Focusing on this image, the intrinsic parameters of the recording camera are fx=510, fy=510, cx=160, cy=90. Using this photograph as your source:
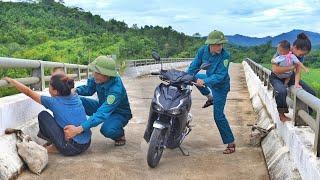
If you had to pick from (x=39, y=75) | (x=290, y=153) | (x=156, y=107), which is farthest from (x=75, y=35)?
(x=290, y=153)

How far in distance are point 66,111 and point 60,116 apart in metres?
0.09

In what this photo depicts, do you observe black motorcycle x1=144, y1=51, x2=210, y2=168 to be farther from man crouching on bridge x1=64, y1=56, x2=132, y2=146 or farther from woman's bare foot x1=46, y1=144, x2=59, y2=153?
woman's bare foot x1=46, y1=144, x2=59, y2=153

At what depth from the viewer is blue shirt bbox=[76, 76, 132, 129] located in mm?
6182

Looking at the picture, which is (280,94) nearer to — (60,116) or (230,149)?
(230,149)

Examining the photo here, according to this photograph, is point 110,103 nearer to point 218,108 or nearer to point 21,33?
point 218,108

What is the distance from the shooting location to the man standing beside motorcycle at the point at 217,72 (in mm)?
6430

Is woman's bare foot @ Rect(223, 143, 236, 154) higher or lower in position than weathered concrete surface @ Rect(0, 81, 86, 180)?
lower

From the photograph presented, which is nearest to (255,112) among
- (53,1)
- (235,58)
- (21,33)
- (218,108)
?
(218,108)

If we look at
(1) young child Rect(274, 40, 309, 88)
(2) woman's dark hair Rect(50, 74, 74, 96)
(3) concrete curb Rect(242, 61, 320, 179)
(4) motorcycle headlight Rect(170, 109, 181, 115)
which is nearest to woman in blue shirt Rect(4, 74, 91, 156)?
(2) woman's dark hair Rect(50, 74, 74, 96)

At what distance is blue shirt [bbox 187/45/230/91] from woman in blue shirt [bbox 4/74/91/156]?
1608 mm

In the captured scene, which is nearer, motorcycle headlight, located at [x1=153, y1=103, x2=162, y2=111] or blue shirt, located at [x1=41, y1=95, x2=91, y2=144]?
motorcycle headlight, located at [x1=153, y1=103, x2=162, y2=111]

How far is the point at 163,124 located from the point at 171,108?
20 cm

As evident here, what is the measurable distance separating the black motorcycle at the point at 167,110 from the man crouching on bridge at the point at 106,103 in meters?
0.66

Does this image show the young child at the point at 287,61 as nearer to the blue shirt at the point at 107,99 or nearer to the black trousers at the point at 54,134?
the blue shirt at the point at 107,99
